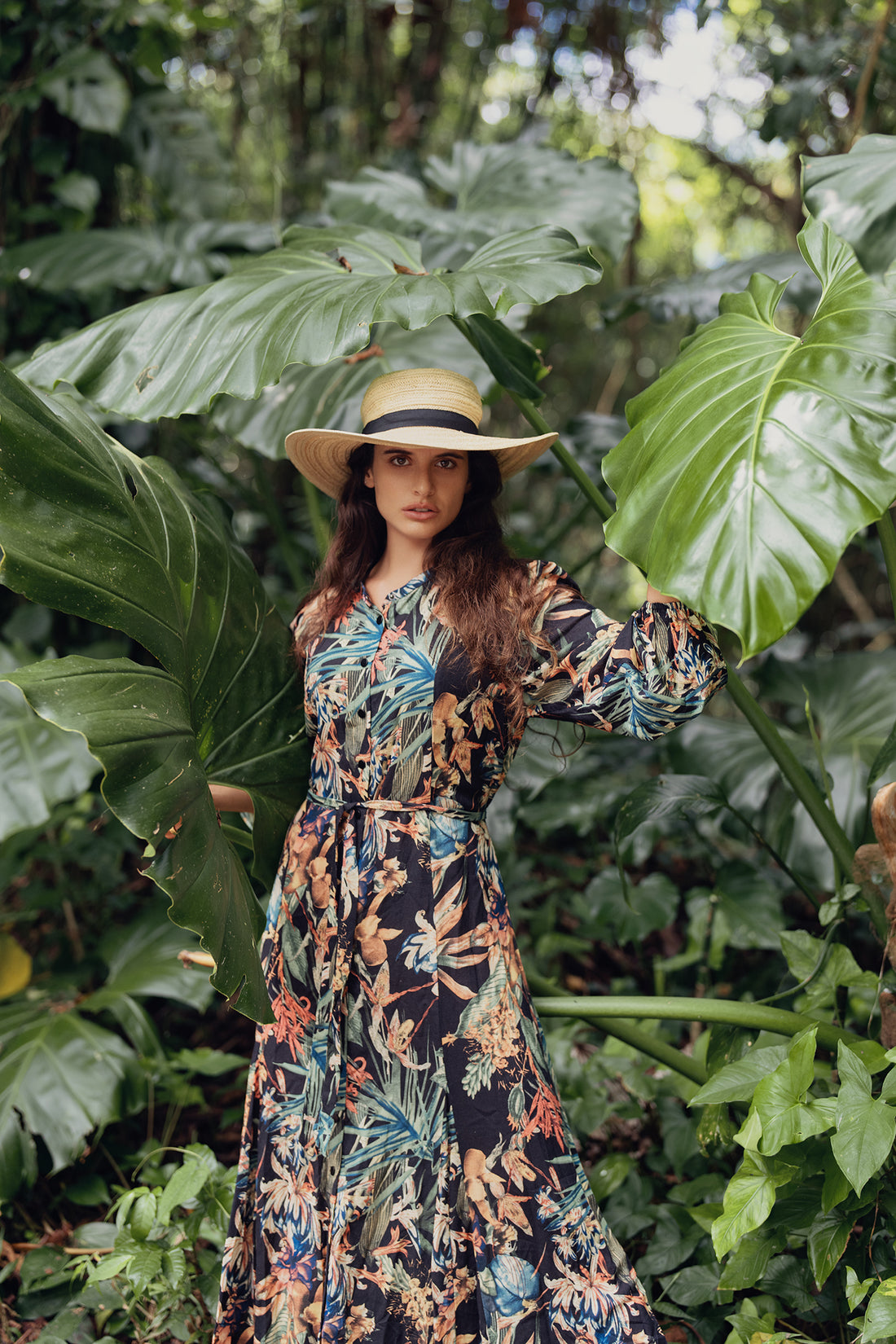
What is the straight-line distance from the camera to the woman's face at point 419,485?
3.93ft

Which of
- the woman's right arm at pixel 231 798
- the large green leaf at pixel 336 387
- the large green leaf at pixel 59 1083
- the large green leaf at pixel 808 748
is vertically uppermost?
the large green leaf at pixel 336 387

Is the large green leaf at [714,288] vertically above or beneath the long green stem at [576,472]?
above

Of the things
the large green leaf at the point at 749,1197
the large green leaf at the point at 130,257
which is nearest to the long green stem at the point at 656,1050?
the large green leaf at the point at 749,1197

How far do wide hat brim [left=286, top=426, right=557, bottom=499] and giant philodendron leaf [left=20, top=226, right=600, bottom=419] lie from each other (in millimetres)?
123

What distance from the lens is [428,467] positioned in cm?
120

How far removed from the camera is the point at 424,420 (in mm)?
1181

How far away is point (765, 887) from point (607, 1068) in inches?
16.9

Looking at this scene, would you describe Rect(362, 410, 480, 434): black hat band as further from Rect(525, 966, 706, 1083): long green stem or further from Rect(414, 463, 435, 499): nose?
Rect(525, 966, 706, 1083): long green stem

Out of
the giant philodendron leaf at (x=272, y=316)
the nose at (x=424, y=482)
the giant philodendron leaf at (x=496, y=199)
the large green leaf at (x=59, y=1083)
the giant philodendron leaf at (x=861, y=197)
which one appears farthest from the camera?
the giant philodendron leaf at (x=496, y=199)

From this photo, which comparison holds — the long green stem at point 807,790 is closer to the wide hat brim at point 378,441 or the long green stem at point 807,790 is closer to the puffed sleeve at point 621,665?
the puffed sleeve at point 621,665

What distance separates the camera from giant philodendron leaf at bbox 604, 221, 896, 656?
821mm

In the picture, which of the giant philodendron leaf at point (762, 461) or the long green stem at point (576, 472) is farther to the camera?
the long green stem at point (576, 472)

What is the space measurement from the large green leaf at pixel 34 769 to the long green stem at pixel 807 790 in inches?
42.3

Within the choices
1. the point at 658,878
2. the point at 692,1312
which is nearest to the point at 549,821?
the point at 658,878
